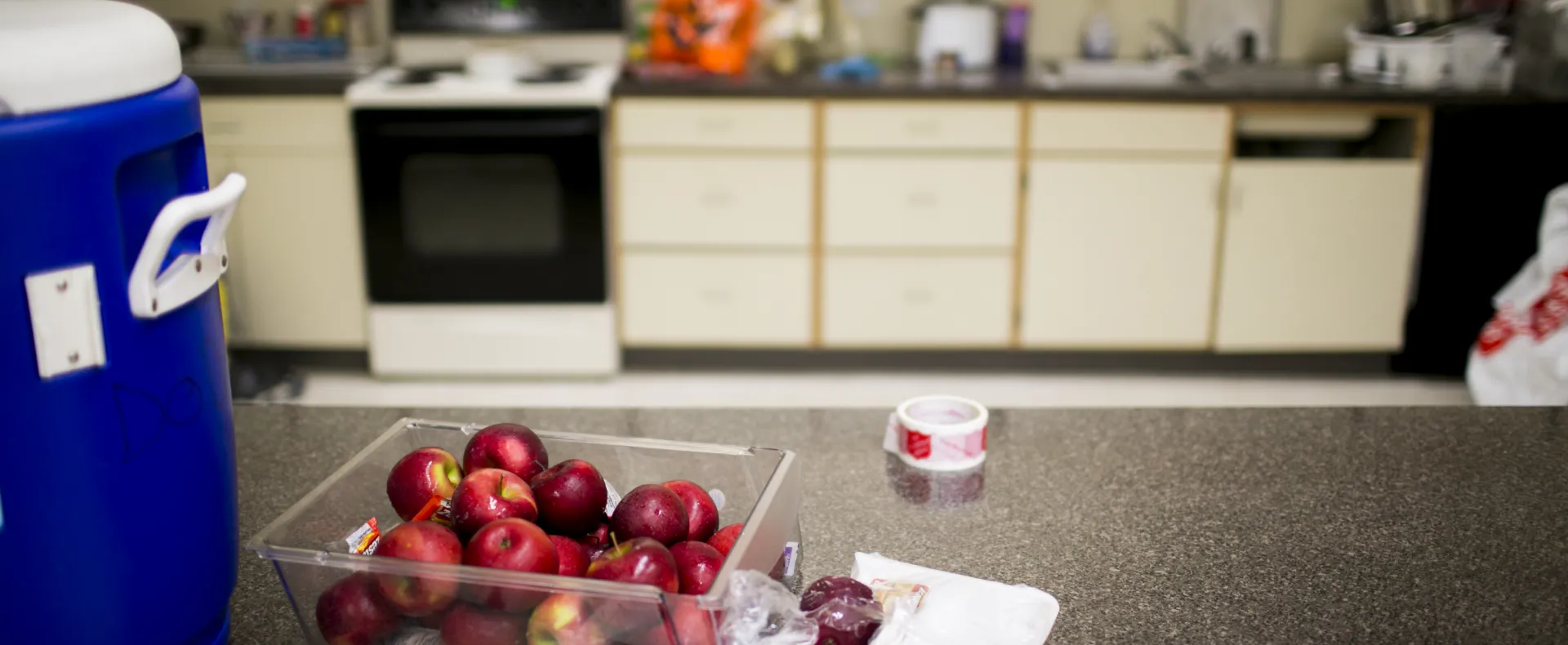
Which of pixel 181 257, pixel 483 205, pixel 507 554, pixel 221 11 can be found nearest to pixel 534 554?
pixel 507 554

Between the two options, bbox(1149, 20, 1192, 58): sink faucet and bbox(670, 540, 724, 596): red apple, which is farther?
bbox(1149, 20, 1192, 58): sink faucet

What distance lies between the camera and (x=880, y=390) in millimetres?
3537

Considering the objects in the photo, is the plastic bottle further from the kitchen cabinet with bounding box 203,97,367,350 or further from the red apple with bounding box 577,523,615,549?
the red apple with bounding box 577,523,615,549

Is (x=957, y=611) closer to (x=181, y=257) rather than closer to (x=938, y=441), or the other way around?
(x=938, y=441)

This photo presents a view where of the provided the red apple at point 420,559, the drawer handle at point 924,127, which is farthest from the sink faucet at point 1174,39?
the red apple at point 420,559

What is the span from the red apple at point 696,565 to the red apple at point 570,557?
5 centimetres

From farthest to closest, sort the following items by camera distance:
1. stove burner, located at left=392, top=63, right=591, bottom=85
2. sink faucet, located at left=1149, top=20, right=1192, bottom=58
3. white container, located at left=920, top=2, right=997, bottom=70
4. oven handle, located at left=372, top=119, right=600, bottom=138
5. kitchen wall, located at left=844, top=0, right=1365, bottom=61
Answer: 1. kitchen wall, located at left=844, top=0, right=1365, bottom=61
2. sink faucet, located at left=1149, top=20, right=1192, bottom=58
3. white container, located at left=920, top=2, right=997, bottom=70
4. stove burner, located at left=392, top=63, right=591, bottom=85
5. oven handle, located at left=372, top=119, right=600, bottom=138

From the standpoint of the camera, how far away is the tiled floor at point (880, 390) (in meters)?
3.45

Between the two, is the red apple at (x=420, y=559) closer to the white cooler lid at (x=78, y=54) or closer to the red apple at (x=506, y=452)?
the red apple at (x=506, y=452)

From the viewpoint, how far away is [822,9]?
152 inches

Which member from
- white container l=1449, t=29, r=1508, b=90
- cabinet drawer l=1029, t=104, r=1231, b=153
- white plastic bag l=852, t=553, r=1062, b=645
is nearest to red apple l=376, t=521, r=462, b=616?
white plastic bag l=852, t=553, r=1062, b=645

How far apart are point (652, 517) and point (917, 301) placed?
110 inches

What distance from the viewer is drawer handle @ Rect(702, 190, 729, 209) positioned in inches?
135

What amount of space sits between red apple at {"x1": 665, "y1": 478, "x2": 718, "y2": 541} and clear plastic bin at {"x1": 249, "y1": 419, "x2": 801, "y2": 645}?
3cm
